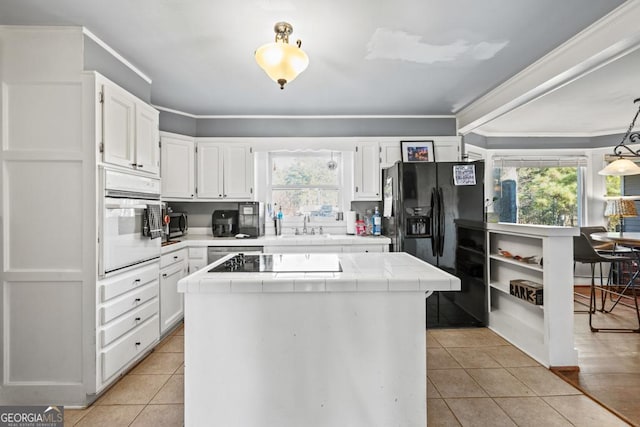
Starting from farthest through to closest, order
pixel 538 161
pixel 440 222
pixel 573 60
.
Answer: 1. pixel 538 161
2. pixel 440 222
3. pixel 573 60

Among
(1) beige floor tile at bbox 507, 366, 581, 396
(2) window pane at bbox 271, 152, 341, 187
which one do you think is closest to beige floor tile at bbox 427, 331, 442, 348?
(1) beige floor tile at bbox 507, 366, 581, 396

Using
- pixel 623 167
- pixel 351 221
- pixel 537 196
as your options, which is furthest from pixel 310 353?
pixel 537 196

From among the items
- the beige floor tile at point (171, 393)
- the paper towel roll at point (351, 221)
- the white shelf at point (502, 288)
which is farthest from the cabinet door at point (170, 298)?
the white shelf at point (502, 288)

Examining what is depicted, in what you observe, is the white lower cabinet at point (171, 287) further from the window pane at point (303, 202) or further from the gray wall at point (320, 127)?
the gray wall at point (320, 127)

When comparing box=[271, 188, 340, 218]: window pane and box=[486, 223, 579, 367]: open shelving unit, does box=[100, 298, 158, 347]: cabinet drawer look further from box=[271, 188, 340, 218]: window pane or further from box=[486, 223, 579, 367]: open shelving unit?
box=[486, 223, 579, 367]: open shelving unit

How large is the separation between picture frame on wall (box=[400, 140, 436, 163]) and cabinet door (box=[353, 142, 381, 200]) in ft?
1.15

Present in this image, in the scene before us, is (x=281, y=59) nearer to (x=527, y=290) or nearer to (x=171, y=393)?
(x=171, y=393)

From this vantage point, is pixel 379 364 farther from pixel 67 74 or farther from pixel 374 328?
pixel 67 74

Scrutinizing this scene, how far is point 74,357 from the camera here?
2.16m

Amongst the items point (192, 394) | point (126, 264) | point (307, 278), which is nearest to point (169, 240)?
point (126, 264)

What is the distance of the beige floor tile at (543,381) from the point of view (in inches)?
88.4

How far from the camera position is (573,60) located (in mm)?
2436

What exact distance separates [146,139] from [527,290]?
3.49 meters

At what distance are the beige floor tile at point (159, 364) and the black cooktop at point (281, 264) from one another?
3.95 feet
